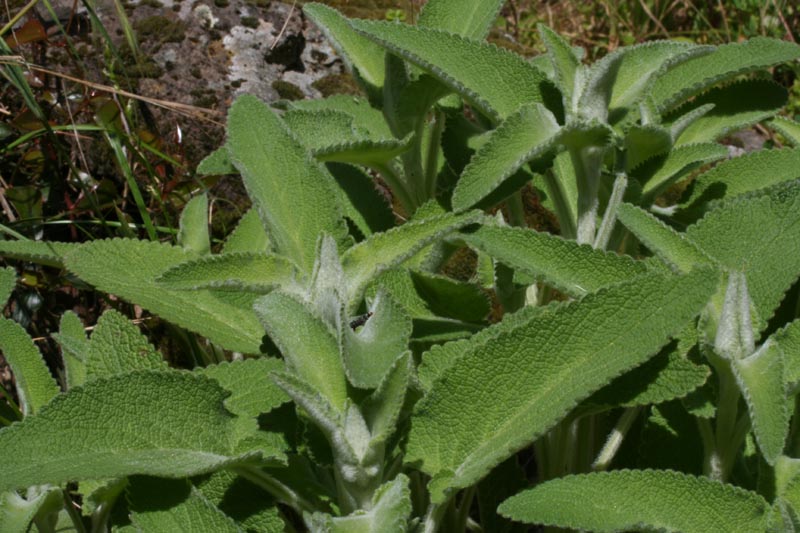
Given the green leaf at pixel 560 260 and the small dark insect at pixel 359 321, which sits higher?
the green leaf at pixel 560 260

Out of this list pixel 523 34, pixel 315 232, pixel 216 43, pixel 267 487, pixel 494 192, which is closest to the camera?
pixel 267 487

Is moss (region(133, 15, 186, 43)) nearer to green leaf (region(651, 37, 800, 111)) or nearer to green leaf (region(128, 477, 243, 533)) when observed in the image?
green leaf (region(651, 37, 800, 111))

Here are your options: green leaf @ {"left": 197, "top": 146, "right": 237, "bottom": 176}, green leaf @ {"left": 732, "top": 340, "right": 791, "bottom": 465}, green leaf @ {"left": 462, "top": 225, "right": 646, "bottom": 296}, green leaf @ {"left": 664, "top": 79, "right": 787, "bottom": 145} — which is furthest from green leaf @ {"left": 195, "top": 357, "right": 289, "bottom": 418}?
green leaf @ {"left": 664, "top": 79, "right": 787, "bottom": 145}

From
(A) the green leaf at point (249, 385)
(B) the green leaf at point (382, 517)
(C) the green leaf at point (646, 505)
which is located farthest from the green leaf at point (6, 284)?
(C) the green leaf at point (646, 505)

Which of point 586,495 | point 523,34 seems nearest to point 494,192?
point 586,495

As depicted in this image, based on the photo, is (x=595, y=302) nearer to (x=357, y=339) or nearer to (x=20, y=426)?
(x=357, y=339)

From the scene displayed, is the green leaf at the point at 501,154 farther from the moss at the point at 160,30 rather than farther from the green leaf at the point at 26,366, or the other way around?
the moss at the point at 160,30

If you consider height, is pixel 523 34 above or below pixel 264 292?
below
